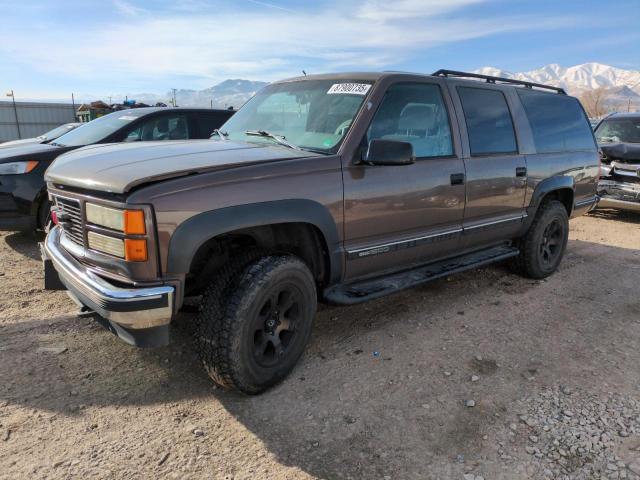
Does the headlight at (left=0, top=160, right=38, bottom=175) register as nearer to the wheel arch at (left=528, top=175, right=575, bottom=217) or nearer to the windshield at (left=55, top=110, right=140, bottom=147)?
the windshield at (left=55, top=110, right=140, bottom=147)

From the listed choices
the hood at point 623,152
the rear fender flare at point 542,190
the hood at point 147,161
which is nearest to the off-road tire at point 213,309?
the hood at point 147,161

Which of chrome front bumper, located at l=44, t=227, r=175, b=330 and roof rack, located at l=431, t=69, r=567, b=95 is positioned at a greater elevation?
roof rack, located at l=431, t=69, r=567, b=95

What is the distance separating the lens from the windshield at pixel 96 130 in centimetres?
591

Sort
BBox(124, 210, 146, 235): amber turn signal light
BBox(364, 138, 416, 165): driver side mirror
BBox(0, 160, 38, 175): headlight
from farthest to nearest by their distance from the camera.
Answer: BBox(0, 160, 38, 175): headlight
BBox(364, 138, 416, 165): driver side mirror
BBox(124, 210, 146, 235): amber turn signal light

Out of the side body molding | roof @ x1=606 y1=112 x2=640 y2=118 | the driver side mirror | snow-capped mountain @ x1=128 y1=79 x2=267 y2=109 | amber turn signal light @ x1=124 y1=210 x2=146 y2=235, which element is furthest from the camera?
snow-capped mountain @ x1=128 y1=79 x2=267 y2=109

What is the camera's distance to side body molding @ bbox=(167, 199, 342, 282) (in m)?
2.42

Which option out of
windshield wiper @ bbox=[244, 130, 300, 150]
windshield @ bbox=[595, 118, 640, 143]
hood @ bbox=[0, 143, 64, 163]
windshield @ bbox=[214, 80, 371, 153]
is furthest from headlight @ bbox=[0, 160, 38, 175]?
windshield @ bbox=[595, 118, 640, 143]

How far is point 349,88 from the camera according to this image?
3459mm

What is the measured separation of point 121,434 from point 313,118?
7.63 ft

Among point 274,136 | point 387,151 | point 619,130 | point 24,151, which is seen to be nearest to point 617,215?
point 619,130

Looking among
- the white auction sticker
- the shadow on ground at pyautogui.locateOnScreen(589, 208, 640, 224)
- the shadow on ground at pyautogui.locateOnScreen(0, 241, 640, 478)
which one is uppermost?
the white auction sticker

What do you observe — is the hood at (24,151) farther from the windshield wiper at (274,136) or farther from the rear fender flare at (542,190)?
the rear fender flare at (542,190)

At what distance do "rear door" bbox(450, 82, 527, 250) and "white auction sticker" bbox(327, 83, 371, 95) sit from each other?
935 millimetres

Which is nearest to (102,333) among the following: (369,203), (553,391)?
(369,203)
